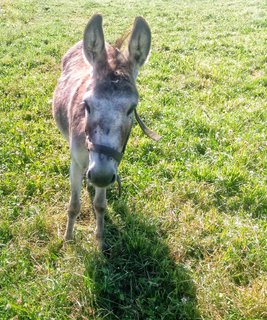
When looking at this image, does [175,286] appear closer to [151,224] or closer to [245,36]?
[151,224]

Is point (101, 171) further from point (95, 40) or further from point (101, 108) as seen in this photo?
point (95, 40)

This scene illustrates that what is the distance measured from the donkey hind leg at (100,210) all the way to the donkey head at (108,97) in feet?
3.05

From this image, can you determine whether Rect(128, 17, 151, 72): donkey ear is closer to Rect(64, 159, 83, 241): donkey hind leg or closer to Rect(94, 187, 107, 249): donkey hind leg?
Rect(64, 159, 83, 241): donkey hind leg

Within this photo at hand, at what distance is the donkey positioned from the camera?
2.67 meters

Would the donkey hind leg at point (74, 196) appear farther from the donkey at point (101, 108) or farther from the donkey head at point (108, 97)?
the donkey head at point (108, 97)

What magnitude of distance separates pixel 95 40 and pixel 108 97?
713 millimetres

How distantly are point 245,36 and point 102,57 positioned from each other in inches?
349

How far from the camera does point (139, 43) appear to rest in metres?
3.20

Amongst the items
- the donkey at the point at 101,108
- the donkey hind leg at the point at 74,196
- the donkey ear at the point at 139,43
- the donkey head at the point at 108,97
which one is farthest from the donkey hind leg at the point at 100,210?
the donkey ear at the point at 139,43

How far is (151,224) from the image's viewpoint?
3955mm

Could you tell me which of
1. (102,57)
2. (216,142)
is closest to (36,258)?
(102,57)

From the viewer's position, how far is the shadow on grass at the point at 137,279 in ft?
10.2

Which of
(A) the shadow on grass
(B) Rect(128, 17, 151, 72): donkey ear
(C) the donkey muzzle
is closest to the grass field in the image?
(A) the shadow on grass

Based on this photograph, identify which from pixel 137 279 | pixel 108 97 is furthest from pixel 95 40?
pixel 137 279
